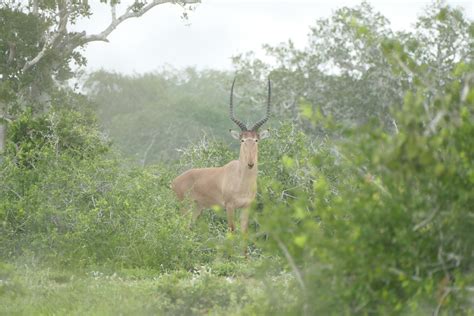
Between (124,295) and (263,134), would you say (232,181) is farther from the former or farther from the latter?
(124,295)

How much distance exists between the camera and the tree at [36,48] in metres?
18.6

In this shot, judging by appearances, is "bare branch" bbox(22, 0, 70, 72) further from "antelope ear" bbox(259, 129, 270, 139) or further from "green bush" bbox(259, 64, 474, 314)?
"green bush" bbox(259, 64, 474, 314)

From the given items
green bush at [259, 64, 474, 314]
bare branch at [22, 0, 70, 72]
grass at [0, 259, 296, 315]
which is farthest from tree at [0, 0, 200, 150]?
green bush at [259, 64, 474, 314]

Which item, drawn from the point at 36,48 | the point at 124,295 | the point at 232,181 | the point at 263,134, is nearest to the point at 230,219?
the point at 232,181

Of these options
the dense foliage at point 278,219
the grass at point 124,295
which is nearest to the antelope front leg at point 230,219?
the dense foliage at point 278,219

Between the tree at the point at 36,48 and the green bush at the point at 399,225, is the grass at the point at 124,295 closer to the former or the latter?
the green bush at the point at 399,225

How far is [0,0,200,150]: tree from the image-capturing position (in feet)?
61.1

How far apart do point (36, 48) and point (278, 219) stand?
14.7m

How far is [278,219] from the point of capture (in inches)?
209

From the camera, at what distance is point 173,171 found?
16547 millimetres

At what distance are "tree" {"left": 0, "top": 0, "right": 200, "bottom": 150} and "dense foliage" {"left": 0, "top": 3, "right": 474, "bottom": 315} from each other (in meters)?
0.17

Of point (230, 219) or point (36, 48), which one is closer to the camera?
point (230, 219)

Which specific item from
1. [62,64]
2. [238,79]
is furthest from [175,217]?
[238,79]

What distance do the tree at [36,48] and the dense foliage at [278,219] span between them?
0.17 meters
